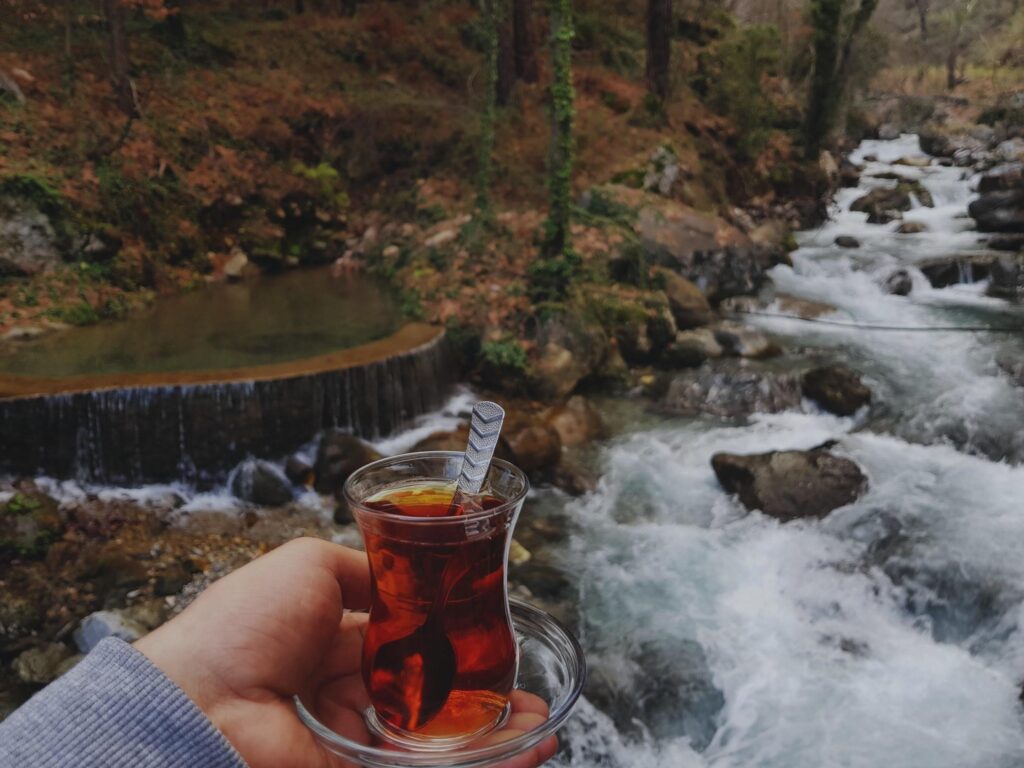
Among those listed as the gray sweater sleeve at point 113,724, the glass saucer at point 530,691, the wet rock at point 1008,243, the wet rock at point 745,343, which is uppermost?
the gray sweater sleeve at point 113,724

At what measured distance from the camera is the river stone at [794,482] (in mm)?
5840

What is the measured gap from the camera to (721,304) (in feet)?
35.7

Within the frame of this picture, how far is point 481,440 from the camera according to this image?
3.96 feet

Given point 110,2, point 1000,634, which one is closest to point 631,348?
point 1000,634

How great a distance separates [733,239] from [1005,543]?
683cm

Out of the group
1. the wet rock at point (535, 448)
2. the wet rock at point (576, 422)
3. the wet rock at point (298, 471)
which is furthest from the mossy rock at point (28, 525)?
the wet rock at point (576, 422)

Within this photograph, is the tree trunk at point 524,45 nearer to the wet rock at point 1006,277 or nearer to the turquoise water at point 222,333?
the turquoise water at point 222,333

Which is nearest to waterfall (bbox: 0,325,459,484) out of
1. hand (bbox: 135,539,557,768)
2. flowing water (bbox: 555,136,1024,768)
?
flowing water (bbox: 555,136,1024,768)

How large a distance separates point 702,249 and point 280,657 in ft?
34.2

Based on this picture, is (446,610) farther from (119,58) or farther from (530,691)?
(119,58)

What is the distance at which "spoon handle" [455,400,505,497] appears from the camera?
1204mm

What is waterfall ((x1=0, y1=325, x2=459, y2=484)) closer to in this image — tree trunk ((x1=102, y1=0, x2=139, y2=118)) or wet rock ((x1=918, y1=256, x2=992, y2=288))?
tree trunk ((x1=102, y1=0, x2=139, y2=118))

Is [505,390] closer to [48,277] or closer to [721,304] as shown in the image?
[721,304]

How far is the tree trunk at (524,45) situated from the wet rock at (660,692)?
38.5 ft
